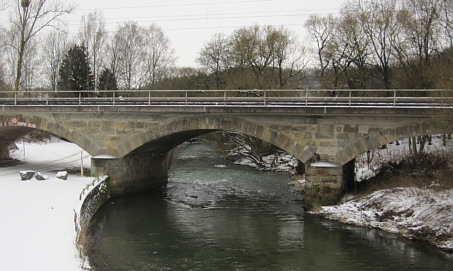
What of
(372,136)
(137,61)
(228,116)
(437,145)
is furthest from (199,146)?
(372,136)

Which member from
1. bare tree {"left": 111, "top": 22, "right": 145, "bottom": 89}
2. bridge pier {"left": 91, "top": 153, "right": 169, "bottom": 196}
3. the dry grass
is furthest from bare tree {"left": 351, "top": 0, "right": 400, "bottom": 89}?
bare tree {"left": 111, "top": 22, "right": 145, "bottom": 89}

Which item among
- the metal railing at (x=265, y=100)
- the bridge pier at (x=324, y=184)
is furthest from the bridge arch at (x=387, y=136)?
the metal railing at (x=265, y=100)

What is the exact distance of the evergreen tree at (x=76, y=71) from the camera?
4788 cm

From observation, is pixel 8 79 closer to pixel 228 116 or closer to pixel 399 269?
pixel 228 116

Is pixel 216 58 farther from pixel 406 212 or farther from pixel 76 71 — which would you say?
pixel 406 212

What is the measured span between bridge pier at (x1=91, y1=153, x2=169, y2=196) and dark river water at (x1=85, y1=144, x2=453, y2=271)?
912 mm

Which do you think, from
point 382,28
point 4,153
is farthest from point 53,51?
point 382,28

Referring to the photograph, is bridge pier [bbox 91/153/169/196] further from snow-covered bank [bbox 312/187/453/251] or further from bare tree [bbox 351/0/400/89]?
bare tree [bbox 351/0/400/89]

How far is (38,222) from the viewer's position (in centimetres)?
1406

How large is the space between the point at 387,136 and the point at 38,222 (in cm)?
1433

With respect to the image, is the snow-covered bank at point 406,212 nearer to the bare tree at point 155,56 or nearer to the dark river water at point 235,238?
the dark river water at point 235,238

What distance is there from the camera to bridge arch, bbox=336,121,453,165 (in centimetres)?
1797

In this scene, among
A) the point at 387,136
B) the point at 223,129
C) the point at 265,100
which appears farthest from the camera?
the point at 223,129

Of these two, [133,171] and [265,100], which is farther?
[133,171]
